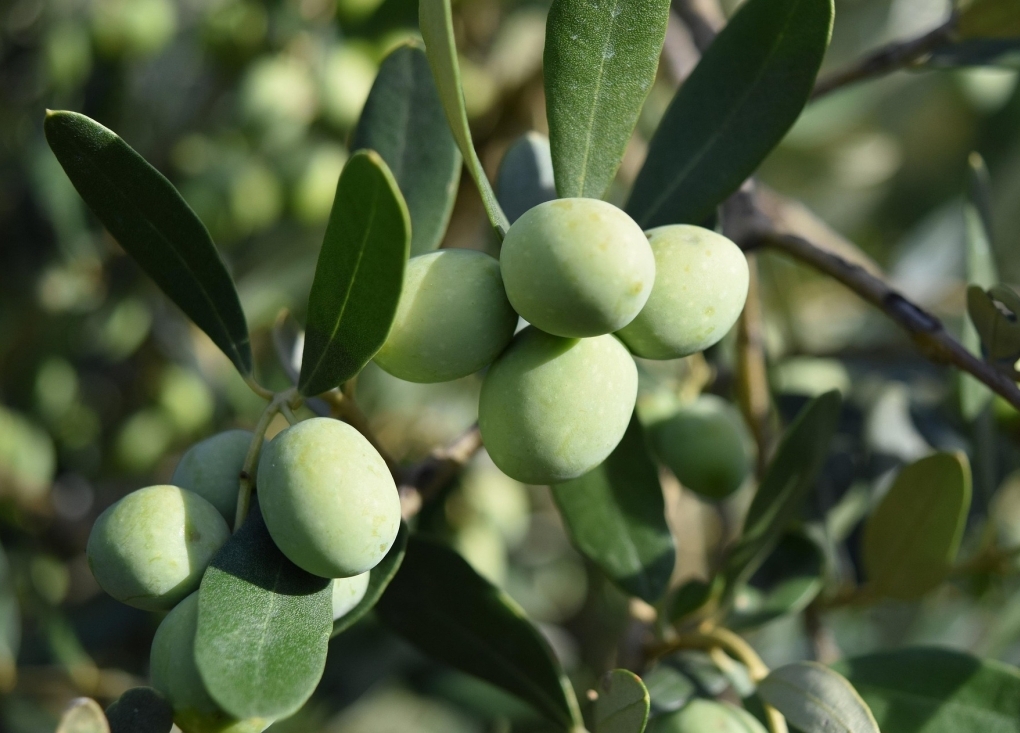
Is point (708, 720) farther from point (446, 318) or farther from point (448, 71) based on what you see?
point (448, 71)

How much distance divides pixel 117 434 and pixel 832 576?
4.46 feet

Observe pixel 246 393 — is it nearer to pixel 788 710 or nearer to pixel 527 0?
pixel 527 0

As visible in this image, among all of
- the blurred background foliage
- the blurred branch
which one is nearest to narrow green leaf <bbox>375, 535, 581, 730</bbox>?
the blurred background foliage

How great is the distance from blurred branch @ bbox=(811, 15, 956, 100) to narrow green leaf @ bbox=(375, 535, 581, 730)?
712 millimetres

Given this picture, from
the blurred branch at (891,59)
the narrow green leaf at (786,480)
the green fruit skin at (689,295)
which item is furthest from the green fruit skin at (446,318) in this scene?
the blurred branch at (891,59)

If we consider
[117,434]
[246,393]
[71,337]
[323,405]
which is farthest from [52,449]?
[323,405]

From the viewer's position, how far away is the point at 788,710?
2.56ft

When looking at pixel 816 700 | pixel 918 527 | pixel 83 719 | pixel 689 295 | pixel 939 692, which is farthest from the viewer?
pixel 918 527

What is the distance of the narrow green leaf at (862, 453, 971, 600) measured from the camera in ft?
3.04

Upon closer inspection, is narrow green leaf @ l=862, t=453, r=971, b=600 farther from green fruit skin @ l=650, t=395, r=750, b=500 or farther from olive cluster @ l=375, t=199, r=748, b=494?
olive cluster @ l=375, t=199, r=748, b=494

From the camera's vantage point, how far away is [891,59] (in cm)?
110

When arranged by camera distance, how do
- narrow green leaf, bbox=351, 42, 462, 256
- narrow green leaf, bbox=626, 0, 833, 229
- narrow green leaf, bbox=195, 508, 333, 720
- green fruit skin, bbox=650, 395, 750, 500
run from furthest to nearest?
green fruit skin, bbox=650, 395, 750, 500, narrow green leaf, bbox=351, 42, 462, 256, narrow green leaf, bbox=626, 0, 833, 229, narrow green leaf, bbox=195, 508, 333, 720

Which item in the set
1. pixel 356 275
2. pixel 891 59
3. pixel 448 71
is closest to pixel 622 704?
pixel 356 275

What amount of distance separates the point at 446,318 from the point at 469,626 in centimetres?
41
